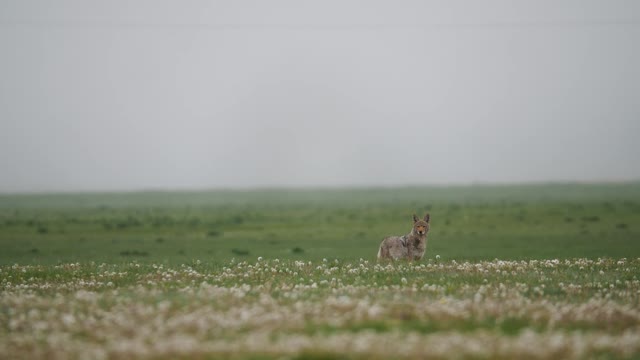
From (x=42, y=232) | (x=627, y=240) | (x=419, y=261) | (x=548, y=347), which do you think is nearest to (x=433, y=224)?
(x=627, y=240)

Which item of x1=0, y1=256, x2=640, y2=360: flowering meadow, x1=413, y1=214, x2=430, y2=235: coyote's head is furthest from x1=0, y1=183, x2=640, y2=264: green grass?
x1=0, y1=256, x2=640, y2=360: flowering meadow

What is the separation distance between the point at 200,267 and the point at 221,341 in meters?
12.7

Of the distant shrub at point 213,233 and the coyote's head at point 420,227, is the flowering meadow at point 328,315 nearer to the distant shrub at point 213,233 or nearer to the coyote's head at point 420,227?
the coyote's head at point 420,227

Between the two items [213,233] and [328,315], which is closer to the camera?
[328,315]

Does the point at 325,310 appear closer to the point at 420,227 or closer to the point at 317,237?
the point at 420,227

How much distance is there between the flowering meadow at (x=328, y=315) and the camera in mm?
12664

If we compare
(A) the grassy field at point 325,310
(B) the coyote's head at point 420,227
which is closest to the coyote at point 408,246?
(B) the coyote's head at point 420,227

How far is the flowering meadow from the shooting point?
1266 centimetres

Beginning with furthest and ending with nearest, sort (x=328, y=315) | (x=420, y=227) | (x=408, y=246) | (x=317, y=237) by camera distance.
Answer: (x=317, y=237), (x=408, y=246), (x=420, y=227), (x=328, y=315)

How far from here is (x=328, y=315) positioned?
15.3 metres

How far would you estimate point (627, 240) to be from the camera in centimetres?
5106

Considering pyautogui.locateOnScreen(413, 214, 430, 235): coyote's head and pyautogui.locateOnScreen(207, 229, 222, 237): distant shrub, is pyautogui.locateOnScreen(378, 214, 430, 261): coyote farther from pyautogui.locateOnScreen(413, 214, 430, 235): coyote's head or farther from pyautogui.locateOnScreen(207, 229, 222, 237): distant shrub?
pyautogui.locateOnScreen(207, 229, 222, 237): distant shrub

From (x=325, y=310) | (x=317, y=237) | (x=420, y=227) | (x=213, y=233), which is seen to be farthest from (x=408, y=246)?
(x=213, y=233)

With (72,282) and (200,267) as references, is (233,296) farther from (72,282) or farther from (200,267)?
(200,267)
